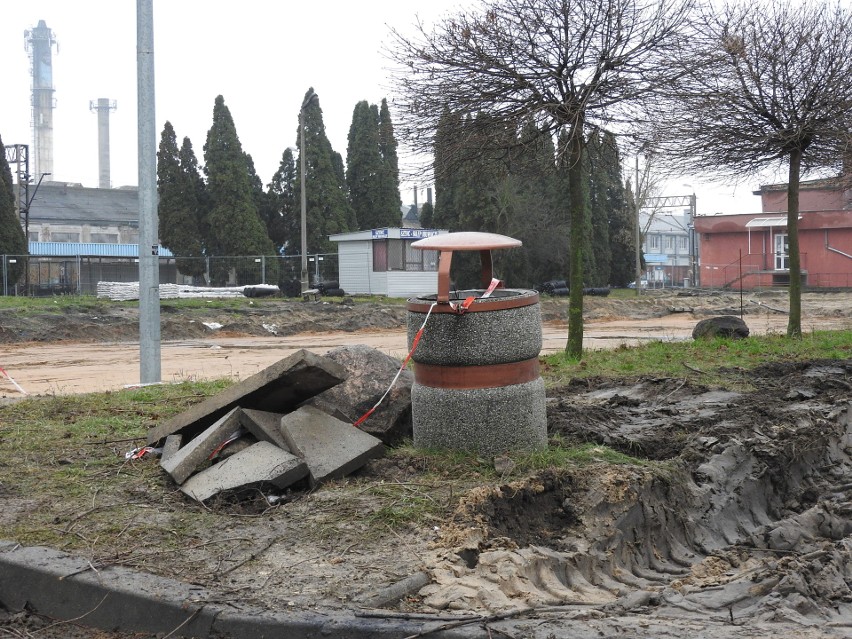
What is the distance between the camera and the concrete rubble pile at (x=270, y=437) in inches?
206

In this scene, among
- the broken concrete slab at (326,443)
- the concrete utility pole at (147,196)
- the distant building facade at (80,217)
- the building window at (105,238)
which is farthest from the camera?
the building window at (105,238)

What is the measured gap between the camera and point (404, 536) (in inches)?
171

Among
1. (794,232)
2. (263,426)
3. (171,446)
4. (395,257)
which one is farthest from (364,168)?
(263,426)

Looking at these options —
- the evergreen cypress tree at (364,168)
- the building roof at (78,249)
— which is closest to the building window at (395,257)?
the evergreen cypress tree at (364,168)

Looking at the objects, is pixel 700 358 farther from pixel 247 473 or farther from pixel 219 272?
pixel 219 272

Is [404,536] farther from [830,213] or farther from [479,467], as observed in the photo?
[830,213]

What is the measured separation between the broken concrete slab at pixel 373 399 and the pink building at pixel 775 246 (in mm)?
46113

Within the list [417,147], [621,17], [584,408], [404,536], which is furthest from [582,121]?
[404,536]

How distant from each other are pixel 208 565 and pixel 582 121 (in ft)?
32.0

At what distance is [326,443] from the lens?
18.0 ft

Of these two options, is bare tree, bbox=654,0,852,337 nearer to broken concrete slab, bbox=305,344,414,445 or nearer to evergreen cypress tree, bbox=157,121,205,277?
broken concrete slab, bbox=305,344,414,445

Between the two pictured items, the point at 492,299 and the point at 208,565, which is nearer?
the point at 208,565

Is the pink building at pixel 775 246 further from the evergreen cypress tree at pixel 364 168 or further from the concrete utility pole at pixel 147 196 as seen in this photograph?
the concrete utility pole at pixel 147 196

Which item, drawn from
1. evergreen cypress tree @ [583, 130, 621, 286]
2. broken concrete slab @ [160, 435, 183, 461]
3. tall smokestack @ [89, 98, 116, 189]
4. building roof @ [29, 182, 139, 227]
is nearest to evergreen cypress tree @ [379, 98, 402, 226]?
evergreen cypress tree @ [583, 130, 621, 286]
